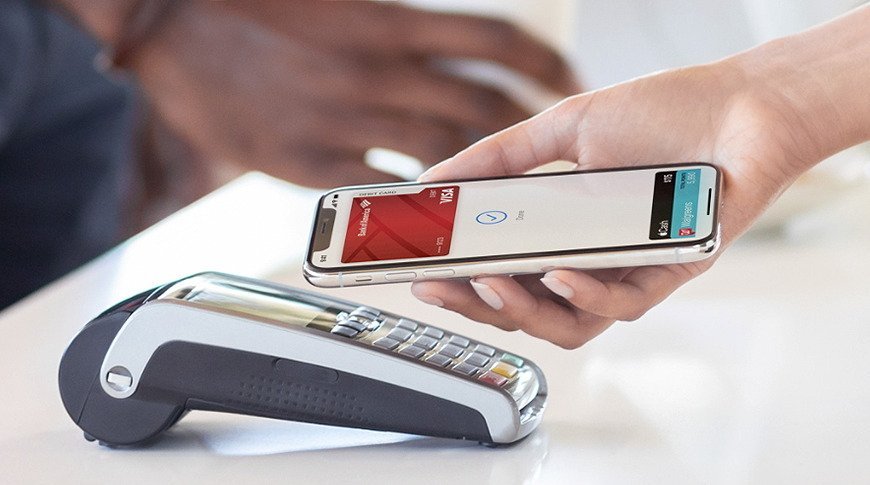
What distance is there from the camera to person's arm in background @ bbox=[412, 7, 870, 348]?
669 millimetres

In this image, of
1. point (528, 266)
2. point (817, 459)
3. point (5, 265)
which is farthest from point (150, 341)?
point (5, 265)

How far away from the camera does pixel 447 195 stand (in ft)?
2.17

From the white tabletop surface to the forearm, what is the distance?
127mm

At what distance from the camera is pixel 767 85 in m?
0.71

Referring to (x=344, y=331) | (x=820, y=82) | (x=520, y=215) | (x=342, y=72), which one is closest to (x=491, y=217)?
(x=520, y=215)

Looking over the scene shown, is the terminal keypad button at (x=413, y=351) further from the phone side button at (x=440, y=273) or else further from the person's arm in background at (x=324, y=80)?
the person's arm in background at (x=324, y=80)

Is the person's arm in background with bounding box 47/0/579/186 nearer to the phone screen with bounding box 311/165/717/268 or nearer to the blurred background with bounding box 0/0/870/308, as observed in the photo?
the blurred background with bounding box 0/0/870/308

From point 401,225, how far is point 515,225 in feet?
0.21

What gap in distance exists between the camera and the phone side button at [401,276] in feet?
1.95

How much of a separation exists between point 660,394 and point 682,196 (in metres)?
0.11

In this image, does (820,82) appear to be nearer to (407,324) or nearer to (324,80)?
(407,324)

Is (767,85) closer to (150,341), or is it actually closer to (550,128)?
(550,128)

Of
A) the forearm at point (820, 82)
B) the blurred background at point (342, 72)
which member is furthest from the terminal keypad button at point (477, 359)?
the blurred background at point (342, 72)

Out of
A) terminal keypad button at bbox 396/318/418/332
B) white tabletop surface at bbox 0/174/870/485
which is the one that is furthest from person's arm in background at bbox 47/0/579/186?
terminal keypad button at bbox 396/318/418/332
